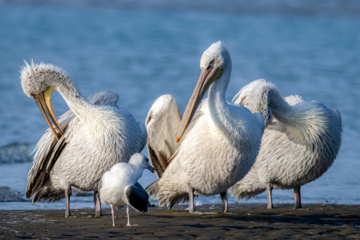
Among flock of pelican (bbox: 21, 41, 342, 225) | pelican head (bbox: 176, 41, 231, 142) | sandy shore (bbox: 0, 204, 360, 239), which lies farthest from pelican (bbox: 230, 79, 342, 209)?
pelican head (bbox: 176, 41, 231, 142)

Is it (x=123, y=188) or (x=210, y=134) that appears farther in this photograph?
(x=210, y=134)

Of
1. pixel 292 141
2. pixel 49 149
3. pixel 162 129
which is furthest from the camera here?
pixel 292 141

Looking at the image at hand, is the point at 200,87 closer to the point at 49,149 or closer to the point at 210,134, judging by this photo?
the point at 210,134

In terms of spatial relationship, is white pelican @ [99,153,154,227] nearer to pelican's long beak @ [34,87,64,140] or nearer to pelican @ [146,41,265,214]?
pelican @ [146,41,265,214]

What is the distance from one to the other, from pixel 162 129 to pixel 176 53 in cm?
1564

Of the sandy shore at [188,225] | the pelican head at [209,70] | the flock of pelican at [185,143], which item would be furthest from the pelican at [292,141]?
the pelican head at [209,70]

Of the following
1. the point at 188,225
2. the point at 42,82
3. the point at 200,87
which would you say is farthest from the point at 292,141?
the point at 42,82

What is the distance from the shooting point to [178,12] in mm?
37281

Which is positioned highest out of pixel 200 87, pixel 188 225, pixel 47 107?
pixel 200 87

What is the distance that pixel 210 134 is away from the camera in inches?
251

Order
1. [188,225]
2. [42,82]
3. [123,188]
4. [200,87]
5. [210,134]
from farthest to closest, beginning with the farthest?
1. [42,82]
2. [210,134]
3. [200,87]
4. [188,225]
5. [123,188]

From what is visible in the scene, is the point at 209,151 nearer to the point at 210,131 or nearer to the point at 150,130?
the point at 210,131

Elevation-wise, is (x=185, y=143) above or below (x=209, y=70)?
Result: below

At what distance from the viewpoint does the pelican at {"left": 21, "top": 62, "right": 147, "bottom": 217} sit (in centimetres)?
641
